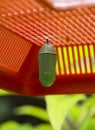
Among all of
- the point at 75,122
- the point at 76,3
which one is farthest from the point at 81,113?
the point at 76,3

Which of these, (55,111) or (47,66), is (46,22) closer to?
(47,66)

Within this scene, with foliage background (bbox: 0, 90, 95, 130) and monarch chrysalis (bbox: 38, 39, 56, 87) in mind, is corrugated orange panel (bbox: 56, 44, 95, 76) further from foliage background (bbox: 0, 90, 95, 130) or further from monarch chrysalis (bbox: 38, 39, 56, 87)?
foliage background (bbox: 0, 90, 95, 130)

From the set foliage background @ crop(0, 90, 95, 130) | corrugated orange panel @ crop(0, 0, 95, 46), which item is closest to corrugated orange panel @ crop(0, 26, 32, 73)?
corrugated orange panel @ crop(0, 0, 95, 46)

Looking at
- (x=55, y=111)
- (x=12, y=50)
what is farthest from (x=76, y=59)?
(x=55, y=111)

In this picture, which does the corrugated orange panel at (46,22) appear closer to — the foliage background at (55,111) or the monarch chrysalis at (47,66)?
the monarch chrysalis at (47,66)

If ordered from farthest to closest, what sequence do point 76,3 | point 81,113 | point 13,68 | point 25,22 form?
point 81,113 → point 13,68 → point 25,22 → point 76,3

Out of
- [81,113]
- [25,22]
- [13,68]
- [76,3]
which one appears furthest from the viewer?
[81,113]

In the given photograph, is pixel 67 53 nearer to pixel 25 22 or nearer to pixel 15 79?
pixel 15 79

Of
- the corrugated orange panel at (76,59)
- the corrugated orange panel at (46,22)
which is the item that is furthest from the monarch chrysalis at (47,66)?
the corrugated orange panel at (76,59)
